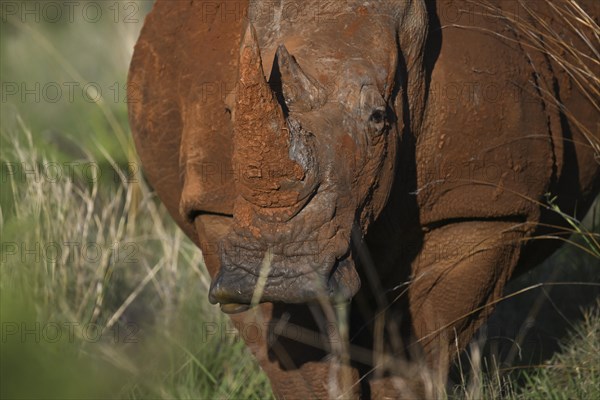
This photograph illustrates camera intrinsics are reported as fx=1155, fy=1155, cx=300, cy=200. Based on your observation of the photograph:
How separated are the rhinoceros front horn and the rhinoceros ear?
0.59 ft

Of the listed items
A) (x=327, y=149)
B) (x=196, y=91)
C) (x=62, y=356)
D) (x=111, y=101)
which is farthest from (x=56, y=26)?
(x=62, y=356)

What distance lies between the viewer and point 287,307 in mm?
4543

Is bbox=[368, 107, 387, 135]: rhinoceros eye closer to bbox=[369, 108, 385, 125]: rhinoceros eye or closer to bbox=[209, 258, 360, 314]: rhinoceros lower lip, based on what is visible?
bbox=[369, 108, 385, 125]: rhinoceros eye

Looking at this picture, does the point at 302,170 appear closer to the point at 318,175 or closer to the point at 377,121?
the point at 318,175

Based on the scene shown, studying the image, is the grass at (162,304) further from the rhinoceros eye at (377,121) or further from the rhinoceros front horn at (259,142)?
the rhinoceros eye at (377,121)

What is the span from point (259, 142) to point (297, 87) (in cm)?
29

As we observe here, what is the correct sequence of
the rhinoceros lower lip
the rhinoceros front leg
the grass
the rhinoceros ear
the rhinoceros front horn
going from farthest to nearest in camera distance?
the grass
the rhinoceros front leg
the rhinoceros ear
the rhinoceros lower lip
the rhinoceros front horn

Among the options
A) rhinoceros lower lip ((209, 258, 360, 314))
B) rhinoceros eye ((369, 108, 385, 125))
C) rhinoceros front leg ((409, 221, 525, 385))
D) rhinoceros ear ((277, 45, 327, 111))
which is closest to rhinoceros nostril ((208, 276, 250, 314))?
rhinoceros lower lip ((209, 258, 360, 314))

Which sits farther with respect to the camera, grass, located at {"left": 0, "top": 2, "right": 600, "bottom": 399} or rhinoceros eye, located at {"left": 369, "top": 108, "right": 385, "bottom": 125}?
grass, located at {"left": 0, "top": 2, "right": 600, "bottom": 399}

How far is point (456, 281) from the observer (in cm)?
447

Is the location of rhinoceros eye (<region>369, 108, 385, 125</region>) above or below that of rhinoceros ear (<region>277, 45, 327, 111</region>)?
below

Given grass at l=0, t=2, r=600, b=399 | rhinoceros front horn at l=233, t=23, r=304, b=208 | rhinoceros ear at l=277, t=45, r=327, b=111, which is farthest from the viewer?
grass at l=0, t=2, r=600, b=399

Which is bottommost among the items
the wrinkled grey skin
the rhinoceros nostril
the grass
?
the grass

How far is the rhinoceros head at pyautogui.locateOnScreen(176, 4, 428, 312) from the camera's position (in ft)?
11.1
